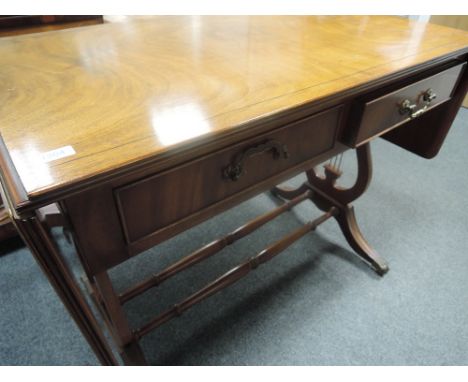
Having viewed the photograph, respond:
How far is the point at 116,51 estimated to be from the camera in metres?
0.69

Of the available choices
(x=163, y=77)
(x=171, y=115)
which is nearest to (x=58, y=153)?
(x=171, y=115)

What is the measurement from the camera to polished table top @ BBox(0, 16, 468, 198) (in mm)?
406

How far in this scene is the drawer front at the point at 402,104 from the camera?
68cm

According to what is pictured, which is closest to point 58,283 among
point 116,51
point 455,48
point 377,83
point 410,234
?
point 116,51

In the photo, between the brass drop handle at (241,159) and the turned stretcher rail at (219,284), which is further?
the turned stretcher rail at (219,284)

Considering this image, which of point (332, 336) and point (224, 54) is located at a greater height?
point (224, 54)

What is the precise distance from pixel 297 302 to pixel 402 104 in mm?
693

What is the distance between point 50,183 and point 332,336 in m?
0.93

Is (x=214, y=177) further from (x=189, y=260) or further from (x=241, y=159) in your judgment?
(x=189, y=260)

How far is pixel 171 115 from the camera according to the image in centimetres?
47

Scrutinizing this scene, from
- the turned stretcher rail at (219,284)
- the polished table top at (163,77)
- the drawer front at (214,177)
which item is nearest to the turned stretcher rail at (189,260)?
the turned stretcher rail at (219,284)

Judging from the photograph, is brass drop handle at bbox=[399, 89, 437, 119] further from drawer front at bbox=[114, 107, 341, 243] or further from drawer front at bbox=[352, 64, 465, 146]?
drawer front at bbox=[114, 107, 341, 243]

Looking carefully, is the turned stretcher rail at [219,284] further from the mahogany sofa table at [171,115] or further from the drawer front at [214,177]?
the drawer front at [214,177]

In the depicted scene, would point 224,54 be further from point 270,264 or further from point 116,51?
point 270,264
